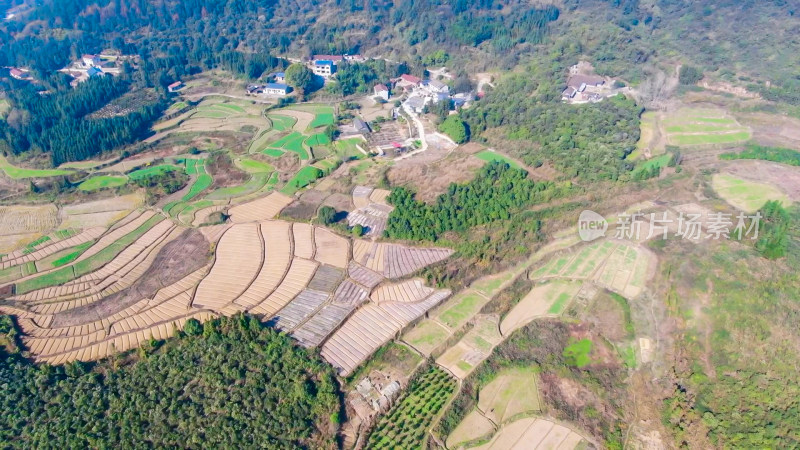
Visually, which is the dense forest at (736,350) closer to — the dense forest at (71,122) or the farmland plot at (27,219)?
the farmland plot at (27,219)

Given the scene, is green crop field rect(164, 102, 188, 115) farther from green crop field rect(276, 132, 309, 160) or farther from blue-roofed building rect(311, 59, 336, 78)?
blue-roofed building rect(311, 59, 336, 78)

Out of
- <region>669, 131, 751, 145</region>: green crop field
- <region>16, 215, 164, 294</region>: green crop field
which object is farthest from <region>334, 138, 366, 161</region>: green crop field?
<region>669, 131, 751, 145</region>: green crop field

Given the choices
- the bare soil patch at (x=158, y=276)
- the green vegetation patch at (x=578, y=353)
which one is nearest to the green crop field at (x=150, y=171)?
the bare soil patch at (x=158, y=276)

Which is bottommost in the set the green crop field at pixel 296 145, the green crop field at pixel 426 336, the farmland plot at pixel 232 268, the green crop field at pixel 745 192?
the green crop field at pixel 296 145

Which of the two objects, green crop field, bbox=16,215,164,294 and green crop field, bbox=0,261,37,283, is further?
green crop field, bbox=0,261,37,283

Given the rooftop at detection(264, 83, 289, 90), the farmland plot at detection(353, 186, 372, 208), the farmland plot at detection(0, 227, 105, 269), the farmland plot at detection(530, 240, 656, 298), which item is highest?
the rooftop at detection(264, 83, 289, 90)

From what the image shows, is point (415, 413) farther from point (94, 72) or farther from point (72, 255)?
point (94, 72)
